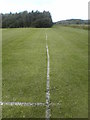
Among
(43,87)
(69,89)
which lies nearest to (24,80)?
(43,87)

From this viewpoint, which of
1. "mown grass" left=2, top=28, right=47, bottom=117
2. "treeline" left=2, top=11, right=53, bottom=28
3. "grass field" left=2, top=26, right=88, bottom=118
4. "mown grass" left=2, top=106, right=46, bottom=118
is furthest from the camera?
"treeline" left=2, top=11, right=53, bottom=28

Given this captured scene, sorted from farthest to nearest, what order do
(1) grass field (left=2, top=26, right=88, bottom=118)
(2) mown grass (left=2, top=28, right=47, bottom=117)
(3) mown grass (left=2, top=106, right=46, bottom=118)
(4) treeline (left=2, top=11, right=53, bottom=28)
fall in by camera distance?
(4) treeline (left=2, top=11, right=53, bottom=28)
(2) mown grass (left=2, top=28, right=47, bottom=117)
(1) grass field (left=2, top=26, right=88, bottom=118)
(3) mown grass (left=2, top=106, right=46, bottom=118)

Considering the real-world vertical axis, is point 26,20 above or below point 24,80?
above

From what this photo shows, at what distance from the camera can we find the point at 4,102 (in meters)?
5.67

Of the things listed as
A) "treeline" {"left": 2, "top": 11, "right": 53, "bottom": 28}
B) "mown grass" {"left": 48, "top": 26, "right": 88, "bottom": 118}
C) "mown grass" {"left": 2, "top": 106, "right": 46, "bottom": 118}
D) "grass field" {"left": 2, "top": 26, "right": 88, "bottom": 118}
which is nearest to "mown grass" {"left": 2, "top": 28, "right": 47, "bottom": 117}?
"grass field" {"left": 2, "top": 26, "right": 88, "bottom": 118}

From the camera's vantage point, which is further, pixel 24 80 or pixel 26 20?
pixel 26 20

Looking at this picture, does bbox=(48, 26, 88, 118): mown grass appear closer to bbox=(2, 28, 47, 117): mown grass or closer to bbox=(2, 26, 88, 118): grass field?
bbox=(2, 26, 88, 118): grass field

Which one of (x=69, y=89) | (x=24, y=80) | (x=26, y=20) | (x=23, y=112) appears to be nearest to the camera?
(x=23, y=112)

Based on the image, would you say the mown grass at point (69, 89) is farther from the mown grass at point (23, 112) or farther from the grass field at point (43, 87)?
the mown grass at point (23, 112)

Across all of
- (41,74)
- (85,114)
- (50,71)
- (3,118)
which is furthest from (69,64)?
(3,118)

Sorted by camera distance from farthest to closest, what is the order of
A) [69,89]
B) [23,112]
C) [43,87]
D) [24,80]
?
[24,80]
[43,87]
[69,89]
[23,112]

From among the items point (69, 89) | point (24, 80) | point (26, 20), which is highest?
point (26, 20)

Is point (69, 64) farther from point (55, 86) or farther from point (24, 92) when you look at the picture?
point (24, 92)

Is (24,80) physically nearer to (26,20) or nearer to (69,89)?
(69,89)
